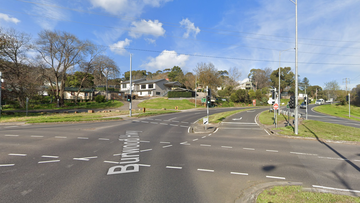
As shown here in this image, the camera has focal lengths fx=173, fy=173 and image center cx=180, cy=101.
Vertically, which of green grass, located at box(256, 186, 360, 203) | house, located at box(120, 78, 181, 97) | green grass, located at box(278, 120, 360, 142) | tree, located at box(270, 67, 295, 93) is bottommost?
green grass, located at box(278, 120, 360, 142)

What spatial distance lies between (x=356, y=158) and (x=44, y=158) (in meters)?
14.7

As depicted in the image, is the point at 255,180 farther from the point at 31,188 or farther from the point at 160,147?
the point at 31,188

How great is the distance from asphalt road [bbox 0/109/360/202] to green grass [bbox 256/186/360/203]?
2.40ft

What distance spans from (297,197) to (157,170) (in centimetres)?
448

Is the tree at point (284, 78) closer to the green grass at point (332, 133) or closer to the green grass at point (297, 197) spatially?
the green grass at point (332, 133)

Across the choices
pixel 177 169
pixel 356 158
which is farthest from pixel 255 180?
pixel 356 158

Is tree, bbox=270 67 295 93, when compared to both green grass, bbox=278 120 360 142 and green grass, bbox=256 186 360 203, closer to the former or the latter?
green grass, bbox=278 120 360 142

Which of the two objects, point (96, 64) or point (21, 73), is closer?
point (21, 73)

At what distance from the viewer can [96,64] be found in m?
46.7

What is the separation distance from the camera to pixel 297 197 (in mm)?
4699

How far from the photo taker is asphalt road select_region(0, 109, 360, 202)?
497 centimetres

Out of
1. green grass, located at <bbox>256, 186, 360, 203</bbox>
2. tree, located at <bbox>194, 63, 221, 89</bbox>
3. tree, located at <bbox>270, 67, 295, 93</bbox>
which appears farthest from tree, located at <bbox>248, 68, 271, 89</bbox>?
green grass, located at <bbox>256, 186, 360, 203</bbox>

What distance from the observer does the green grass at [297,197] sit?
14.9 feet

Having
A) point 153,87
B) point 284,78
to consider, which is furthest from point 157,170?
point 284,78
